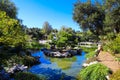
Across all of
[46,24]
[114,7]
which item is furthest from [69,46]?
[46,24]

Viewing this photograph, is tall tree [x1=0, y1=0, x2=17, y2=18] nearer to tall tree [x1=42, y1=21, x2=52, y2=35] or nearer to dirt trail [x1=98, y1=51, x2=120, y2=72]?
dirt trail [x1=98, y1=51, x2=120, y2=72]

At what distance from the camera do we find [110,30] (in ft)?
147

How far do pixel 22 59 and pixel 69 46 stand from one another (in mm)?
22528

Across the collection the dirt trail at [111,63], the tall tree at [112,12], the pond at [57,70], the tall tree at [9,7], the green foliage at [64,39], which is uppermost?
the tall tree at [9,7]

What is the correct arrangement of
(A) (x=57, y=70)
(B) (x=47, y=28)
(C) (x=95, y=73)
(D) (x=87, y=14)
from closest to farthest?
(C) (x=95, y=73) → (A) (x=57, y=70) → (D) (x=87, y=14) → (B) (x=47, y=28)

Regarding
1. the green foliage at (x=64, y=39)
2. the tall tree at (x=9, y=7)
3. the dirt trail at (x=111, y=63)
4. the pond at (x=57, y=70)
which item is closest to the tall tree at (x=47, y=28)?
the green foliage at (x=64, y=39)

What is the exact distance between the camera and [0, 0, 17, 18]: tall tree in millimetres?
40647

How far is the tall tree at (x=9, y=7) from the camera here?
4065cm

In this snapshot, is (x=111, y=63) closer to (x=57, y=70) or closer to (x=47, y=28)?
(x=57, y=70)

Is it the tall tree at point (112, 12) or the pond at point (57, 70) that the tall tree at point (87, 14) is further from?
the pond at point (57, 70)

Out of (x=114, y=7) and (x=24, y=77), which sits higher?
(x=114, y=7)

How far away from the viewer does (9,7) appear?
42.1 m

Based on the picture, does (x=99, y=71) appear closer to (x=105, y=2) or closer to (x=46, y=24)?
(x=105, y=2)

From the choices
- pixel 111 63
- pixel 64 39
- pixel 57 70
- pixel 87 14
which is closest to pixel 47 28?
pixel 87 14
